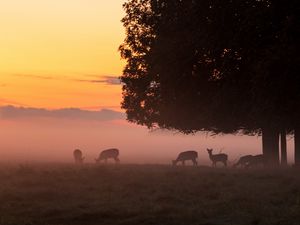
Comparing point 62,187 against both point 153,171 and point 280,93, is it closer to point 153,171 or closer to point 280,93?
point 153,171

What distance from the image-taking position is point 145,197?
2134 cm

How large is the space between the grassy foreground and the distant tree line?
453 cm

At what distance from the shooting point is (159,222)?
17.2m

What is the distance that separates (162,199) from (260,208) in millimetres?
3743

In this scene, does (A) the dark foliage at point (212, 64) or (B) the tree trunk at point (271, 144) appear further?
(B) the tree trunk at point (271, 144)

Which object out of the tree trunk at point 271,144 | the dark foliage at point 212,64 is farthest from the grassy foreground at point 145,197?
the tree trunk at point 271,144

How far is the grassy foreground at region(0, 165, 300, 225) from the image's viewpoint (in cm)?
1761

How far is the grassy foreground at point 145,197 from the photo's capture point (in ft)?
57.8

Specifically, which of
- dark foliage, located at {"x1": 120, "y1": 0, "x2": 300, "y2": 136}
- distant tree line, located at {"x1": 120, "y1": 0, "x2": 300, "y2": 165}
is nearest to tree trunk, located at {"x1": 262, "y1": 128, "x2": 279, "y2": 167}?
distant tree line, located at {"x1": 120, "y1": 0, "x2": 300, "y2": 165}

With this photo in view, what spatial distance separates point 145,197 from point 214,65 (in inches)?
492

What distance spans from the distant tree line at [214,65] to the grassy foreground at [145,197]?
4528mm

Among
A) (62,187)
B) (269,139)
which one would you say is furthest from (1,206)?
(269,139)

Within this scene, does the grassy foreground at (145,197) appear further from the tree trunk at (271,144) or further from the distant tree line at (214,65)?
the tree trunk at (271,144)

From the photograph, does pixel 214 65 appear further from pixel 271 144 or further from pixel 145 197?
pixel 145 197
